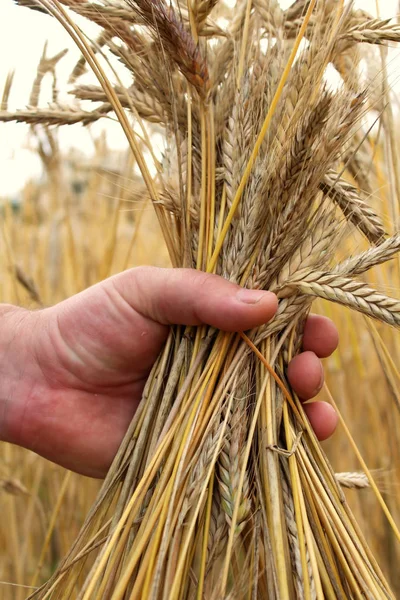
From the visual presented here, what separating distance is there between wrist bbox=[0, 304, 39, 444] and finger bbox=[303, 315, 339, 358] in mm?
535

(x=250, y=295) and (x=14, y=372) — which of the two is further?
(x=14, y=372)

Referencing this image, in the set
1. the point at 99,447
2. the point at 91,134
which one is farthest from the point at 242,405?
the point at 91,134

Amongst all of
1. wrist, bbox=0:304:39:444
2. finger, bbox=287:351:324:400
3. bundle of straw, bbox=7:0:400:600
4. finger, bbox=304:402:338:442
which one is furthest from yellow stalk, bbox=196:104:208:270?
wrist, bbox=0:304:39:444

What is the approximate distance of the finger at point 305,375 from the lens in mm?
812

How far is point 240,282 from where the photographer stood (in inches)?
30.2

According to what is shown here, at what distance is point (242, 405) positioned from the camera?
2.42ft

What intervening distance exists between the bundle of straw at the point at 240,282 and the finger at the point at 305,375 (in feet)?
0.07

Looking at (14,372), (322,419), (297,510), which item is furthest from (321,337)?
(14,372)

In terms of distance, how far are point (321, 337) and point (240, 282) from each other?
0.86ft

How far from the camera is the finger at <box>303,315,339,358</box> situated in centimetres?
96

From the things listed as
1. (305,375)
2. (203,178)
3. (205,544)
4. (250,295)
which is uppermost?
(203,178)

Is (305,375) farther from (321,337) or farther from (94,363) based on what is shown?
(94,363)

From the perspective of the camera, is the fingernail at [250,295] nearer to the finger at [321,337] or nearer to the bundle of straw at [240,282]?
the bundle of straw at [240,282]

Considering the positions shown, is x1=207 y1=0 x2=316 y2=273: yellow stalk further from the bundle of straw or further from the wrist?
the wrist
